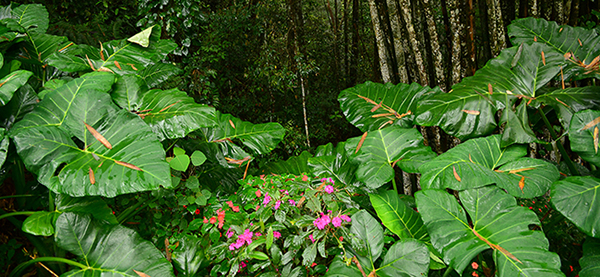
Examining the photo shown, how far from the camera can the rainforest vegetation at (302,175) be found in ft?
3.14

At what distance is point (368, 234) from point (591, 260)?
2.12ft

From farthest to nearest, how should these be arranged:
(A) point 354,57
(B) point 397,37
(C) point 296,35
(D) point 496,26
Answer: (A) point 354,57
(C) point 296,35
(B) point 397,37
(D) point 496,26

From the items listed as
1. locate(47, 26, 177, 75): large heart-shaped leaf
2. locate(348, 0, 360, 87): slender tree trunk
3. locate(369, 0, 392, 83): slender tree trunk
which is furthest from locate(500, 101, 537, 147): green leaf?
locate(348, 0, 360, 87): slender tree trunk

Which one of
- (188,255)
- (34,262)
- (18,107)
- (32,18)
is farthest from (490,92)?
(32,18)

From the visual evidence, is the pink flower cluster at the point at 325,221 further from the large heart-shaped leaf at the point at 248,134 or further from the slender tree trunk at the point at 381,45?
the slender tree trunk at the point at 381,45

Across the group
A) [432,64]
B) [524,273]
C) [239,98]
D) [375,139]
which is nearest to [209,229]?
[375,139]

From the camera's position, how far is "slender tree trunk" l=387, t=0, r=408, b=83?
224 centimetres

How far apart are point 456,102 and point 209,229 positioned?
1095 millimetres

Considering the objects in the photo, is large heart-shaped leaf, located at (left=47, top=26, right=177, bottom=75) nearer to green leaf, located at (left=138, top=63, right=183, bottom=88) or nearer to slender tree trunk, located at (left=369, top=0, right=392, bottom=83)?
green leaf, located at (left=138, top=63, right=183, bottom=88)

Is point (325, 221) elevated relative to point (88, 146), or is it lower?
lower

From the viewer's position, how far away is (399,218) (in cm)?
111

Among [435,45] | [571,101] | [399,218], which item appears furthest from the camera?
[435,45]

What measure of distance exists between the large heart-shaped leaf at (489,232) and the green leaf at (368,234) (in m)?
0.16

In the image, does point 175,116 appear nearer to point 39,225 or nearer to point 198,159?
point 198,159
